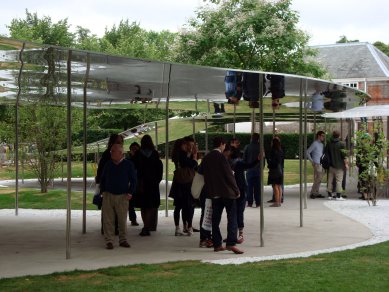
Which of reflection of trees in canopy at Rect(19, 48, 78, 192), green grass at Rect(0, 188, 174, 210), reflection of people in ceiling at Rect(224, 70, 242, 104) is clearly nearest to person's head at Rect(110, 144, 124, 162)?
reflection of people in ceiling at Rect(224, 70, 242, 104)

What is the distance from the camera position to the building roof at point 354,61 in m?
66.4

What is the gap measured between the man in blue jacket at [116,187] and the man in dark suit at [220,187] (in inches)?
45.1

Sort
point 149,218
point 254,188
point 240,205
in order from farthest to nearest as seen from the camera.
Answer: point 254,188, point 149,218, point 240,205

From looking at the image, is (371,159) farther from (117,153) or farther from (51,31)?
(51,31)

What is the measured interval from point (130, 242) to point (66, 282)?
12.2 feet

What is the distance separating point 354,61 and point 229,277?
6321cm

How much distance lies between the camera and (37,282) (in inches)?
309

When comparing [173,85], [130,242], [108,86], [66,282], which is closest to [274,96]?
[173,85]

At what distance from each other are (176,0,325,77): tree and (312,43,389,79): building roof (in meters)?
32.9

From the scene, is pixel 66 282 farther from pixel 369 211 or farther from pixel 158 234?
pixel 369 211

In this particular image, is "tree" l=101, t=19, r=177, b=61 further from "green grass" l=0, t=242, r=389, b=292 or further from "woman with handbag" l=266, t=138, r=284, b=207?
"green grass" l=0, t=242, r=389, b=292

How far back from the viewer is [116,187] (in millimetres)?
10555

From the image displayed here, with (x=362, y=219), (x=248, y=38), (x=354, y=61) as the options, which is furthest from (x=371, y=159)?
(x=354, y=61)

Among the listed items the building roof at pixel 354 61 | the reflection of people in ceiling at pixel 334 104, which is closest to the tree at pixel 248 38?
the reflection of people in ceiling at pixel 334 104
